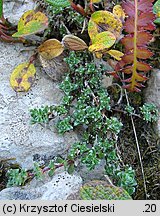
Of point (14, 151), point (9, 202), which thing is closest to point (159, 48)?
point (14, 151)

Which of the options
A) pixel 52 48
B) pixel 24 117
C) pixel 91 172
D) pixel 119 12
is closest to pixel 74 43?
pixel 52 48

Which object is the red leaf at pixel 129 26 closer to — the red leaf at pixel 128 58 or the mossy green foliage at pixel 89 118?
the red leaf at pixel 128 58

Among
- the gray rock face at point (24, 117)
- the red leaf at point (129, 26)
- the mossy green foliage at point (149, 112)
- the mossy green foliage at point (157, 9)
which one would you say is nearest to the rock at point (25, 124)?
the gray rock face at point (24, 117)

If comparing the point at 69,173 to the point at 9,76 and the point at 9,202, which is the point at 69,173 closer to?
the point at 9,202

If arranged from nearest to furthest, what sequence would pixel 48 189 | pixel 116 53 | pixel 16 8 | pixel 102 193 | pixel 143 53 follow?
pixel 102 193
pixel 48 189
pixel 143 53
pixel 116 53
pixel 16 8

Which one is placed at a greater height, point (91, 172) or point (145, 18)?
point (145, 18)

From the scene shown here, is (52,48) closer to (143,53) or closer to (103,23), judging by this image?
(103,23)
